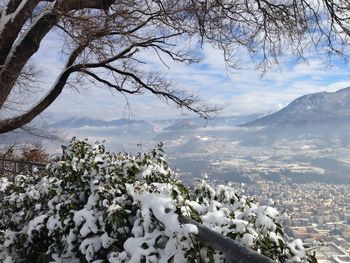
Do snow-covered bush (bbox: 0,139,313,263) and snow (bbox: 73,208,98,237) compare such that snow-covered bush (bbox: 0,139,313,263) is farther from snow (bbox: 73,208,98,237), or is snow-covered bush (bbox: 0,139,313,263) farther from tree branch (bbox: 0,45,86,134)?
tree branch (bbox: 0,45,86,134)

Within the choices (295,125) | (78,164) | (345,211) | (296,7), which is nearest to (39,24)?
(78,164)

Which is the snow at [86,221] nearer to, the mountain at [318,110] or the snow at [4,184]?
the snow at [4,184]

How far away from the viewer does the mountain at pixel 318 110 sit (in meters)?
72.8

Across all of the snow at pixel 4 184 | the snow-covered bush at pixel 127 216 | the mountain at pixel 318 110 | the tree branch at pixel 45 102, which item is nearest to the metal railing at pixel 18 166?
the snow at pixel 4 184

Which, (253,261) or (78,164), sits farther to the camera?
(78,164)

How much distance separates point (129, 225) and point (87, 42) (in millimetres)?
5306

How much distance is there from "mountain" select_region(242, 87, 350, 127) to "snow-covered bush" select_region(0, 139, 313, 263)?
6291 cm

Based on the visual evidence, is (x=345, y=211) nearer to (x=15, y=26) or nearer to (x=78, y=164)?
(x=78, y=164)

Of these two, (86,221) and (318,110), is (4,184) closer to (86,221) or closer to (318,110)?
(86,221)

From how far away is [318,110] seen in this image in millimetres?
88500

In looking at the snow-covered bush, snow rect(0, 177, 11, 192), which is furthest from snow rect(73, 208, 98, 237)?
snow rect(0, 177, 11, 192)

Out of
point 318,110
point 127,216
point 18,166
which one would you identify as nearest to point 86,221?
point 127,216

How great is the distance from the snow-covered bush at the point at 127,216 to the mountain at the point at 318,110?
62.9 metres

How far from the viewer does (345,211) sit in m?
7.33
